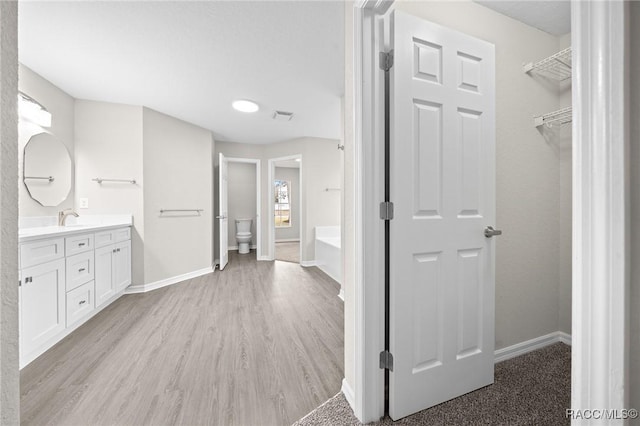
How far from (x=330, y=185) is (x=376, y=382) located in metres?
3.93

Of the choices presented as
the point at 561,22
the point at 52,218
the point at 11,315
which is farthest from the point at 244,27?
the point at 52,218

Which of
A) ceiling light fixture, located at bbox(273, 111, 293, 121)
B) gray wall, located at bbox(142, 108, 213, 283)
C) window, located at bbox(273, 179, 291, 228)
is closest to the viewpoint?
gray wall, located at bbox(142, 108, 213, 283)

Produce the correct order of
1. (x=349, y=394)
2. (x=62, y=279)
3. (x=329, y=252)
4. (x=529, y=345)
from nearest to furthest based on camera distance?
(x=349, y=394) < (x=529, y=345) < (x=62, y=279) < (x=329, y=252)

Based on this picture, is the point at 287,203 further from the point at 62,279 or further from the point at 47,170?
the point at 62,279

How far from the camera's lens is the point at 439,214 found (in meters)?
1.31

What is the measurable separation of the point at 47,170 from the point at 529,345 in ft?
15.0

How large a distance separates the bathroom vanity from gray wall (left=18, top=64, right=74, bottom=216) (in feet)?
0.80

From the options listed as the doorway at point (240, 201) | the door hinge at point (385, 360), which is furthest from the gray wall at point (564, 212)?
the doorway at point (240, 201)

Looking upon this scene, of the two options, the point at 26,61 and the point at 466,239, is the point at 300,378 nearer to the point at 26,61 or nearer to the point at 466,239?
the point at 466,239

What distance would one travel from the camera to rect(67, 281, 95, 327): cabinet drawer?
2146mm

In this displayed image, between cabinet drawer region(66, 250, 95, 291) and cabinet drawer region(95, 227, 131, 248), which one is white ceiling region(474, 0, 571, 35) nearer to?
cabinet drawer region(66, 250, 95, 291)

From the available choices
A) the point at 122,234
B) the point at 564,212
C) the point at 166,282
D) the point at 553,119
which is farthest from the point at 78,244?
the point at 564,212

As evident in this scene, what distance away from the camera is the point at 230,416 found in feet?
4.31

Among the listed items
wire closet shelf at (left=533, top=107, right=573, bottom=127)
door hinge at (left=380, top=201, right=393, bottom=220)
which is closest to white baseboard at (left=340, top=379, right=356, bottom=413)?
door hinge at (left=380, top=201, right=393, bottom=220)
